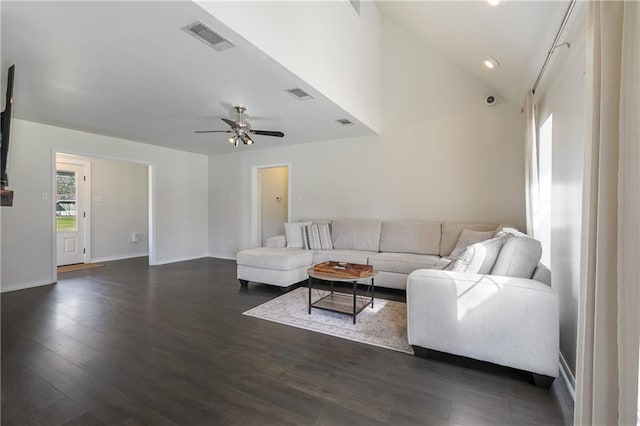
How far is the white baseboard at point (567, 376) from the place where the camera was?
1795 mm

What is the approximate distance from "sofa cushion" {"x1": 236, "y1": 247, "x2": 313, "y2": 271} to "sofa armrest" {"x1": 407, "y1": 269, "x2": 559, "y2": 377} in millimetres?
2088

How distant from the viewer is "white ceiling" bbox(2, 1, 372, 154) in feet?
6.40

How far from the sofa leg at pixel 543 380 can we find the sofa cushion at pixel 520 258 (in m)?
0.64

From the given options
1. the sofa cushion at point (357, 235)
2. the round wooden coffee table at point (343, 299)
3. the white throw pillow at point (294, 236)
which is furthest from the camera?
the white throw pillow at point (294, 236)

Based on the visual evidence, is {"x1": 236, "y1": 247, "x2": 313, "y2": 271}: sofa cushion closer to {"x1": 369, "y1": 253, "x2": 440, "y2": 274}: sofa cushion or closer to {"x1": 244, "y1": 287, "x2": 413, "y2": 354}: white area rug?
{"x1": 244, "y1": 287, "x2": 413, "y2": 354}: white area rug

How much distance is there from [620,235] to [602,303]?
21 cm

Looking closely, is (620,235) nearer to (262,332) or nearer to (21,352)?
(262,332)

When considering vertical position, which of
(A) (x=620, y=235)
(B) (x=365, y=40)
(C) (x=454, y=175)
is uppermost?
(B) (x=365, y=40)

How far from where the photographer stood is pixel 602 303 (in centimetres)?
85

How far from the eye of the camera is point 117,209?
21.5ft

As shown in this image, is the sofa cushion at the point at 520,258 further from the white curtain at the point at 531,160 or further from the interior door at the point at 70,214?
the interior door at the point at 70,214

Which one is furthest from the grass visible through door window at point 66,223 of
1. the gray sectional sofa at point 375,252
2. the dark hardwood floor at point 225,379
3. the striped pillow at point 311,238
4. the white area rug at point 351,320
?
the white area rug at point 351,320

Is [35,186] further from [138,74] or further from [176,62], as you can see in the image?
A: [176,62]

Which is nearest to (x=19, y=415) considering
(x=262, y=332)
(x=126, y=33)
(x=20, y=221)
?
(x=262, y=332)
